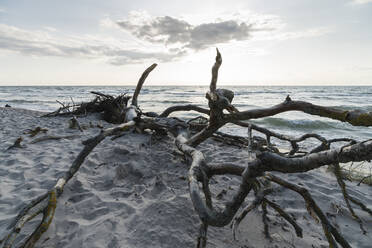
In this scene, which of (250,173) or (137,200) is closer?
(250,173)

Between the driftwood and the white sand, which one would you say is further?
the white sand

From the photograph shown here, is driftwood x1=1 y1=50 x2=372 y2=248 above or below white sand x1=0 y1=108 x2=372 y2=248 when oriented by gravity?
above

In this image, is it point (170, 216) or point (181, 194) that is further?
point (181, 194)

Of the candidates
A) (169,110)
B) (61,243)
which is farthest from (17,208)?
(169,110)

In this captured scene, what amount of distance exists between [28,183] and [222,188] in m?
2.68

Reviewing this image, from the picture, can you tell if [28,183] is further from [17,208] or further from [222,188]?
[222,188]

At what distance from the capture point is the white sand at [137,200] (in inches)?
80.9

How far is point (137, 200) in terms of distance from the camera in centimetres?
264

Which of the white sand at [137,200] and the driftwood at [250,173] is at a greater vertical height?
the driftwood at [250,173]

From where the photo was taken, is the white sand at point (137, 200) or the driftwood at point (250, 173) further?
the white sand at point (137, 200)

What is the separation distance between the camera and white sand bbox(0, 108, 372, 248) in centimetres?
205

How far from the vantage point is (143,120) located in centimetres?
490

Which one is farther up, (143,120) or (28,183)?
(143,120)

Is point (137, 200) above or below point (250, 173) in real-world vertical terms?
below
